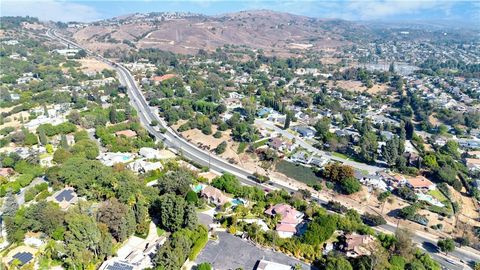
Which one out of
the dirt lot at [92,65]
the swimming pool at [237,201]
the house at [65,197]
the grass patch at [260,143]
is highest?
the dirt lot at [92,65]

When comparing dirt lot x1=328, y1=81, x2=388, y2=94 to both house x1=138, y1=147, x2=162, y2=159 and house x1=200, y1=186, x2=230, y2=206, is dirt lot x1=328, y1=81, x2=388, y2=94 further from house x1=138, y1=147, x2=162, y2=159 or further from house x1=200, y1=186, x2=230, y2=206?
house x1=200, y1=186, x2=230, y2=206

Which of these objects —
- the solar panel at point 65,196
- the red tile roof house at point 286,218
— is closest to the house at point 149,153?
the solar panel at point 65,196

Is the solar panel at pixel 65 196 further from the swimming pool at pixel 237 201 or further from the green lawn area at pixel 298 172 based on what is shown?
the green lawn area at pixel 298 172

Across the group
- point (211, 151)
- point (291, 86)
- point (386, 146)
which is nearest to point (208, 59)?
point (291, 86)

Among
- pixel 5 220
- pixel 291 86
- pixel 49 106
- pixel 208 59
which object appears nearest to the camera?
pixel 5 220

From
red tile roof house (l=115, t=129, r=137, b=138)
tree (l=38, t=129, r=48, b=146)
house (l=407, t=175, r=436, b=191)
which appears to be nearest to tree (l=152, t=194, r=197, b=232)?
red tile roof house (l=115, t=129, r=137, b=138)

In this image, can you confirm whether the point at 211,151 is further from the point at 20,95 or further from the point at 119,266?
the point at 20,95
